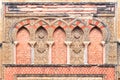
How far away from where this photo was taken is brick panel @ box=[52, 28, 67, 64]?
16.9 meters

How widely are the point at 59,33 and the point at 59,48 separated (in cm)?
37

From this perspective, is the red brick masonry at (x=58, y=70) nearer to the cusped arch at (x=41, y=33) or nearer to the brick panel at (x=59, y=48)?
the brick panel at (x=59, y=48)

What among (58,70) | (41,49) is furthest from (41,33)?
(58,70)

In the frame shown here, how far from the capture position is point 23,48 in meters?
16.9

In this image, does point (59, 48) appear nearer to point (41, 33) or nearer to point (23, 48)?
point (41, 33)

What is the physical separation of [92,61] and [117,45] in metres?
0.73

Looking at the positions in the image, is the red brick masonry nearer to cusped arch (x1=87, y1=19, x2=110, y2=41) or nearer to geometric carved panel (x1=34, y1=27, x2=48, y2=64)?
geometric carved panel (x1=34, y1=27, x2=48, y2=64)

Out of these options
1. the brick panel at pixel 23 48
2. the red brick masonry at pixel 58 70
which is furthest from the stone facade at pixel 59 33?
the red brick masonry at pixel 58 70

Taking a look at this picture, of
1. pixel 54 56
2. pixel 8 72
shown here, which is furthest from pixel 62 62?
pixel 8 72

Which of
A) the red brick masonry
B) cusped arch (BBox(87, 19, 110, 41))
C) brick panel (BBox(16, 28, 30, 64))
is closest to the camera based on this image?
the red brick masonry

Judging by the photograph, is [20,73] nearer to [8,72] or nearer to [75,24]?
[8,72]

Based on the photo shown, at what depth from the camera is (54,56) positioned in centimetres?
1689

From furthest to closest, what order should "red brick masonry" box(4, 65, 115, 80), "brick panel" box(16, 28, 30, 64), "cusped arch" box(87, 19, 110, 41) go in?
"brick panel" box(16, 28, 30, 64)
"cusped arch" box(87, 19, 110, 41)
"red brick masonry" box(4, 65, 115, 80)

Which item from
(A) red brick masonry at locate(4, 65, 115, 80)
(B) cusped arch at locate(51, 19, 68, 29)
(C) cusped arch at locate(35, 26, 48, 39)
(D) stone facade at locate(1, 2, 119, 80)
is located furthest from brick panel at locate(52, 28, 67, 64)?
(A) red brick masonry at locate(4, 65, 115, 80)
